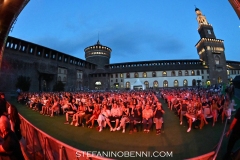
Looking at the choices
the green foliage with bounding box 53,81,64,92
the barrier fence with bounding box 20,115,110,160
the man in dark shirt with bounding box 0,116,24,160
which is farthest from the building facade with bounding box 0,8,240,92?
the man in dark shirt with bounding box 0,116,24,160

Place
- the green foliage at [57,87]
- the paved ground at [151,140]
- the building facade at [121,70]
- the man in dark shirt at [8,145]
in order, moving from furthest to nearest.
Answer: the building facade at [121,70], the green foliage at [57,87], the paved ground at [151,140], the man in dark shirt at [8,145]

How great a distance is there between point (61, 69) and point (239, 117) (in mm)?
43322

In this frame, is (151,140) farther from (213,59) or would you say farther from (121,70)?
(213,59)

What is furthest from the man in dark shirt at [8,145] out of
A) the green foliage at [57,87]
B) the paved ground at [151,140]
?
the green foliage at [57,87]

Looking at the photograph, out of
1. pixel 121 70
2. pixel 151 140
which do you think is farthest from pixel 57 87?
pixel 151 140

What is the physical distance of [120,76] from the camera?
62031 mm

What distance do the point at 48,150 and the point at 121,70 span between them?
59.0m

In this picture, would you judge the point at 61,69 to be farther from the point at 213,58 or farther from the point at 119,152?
the point at 213,58

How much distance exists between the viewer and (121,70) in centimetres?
6209

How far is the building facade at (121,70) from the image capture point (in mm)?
36719

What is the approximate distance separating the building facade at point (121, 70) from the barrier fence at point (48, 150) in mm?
32843

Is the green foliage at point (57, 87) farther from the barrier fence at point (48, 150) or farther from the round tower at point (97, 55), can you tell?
the barrier fence at point (48, 150)

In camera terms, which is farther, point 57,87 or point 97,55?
point 97,55

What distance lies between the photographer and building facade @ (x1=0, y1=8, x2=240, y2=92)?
3672 cm
